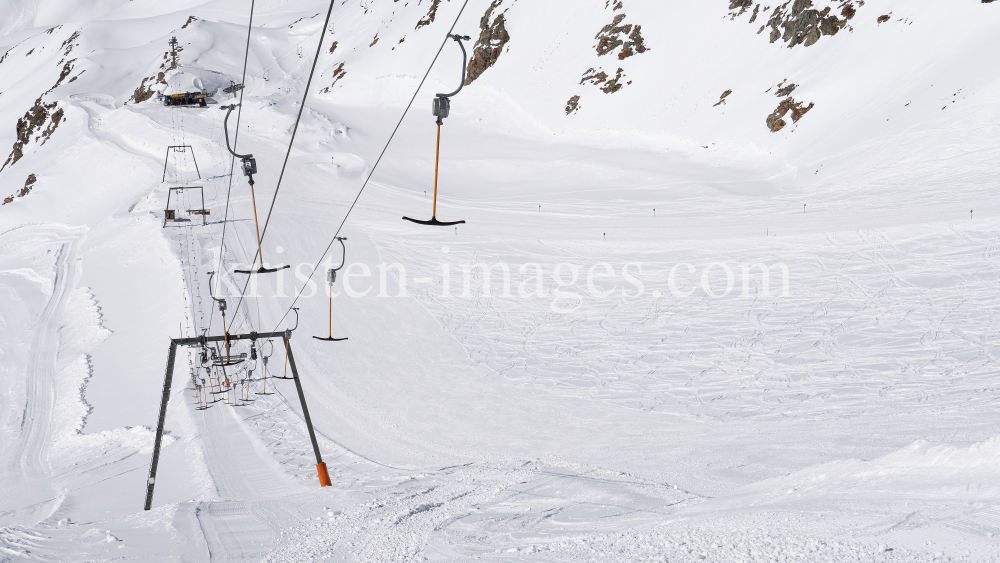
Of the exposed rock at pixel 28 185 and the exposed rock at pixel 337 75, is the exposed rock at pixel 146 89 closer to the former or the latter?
the exposed rock at pixel 337 75

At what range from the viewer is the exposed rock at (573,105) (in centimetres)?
4450

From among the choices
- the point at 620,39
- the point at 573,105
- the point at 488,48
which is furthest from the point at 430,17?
Answer: the point at 573,105

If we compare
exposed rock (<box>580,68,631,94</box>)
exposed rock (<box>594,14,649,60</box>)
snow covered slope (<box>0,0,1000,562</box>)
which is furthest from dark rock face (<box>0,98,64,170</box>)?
exposed rock (<box>594,14,649,60</box>)

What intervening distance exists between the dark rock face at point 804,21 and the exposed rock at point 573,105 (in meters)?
11.0

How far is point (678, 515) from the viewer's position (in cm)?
890

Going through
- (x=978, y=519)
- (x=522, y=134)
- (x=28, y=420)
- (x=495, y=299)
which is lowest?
(x=28, y=420)

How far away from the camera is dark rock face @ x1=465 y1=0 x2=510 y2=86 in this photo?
177ft

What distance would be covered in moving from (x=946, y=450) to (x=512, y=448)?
885 cm

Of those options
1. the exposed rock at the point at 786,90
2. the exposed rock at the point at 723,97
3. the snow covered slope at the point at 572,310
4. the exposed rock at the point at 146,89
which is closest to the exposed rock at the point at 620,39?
the snow covered slope at the point at 572,310

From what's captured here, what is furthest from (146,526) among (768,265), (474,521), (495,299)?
(768,265)

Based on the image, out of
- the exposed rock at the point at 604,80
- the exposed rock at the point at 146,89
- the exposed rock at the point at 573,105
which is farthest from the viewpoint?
the exposed rock at the point at 146,89

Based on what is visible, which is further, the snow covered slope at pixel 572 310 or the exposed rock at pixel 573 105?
the exposed rock at pixel 573 105

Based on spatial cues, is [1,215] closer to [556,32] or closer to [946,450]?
[556,32]

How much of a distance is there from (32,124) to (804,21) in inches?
2318
